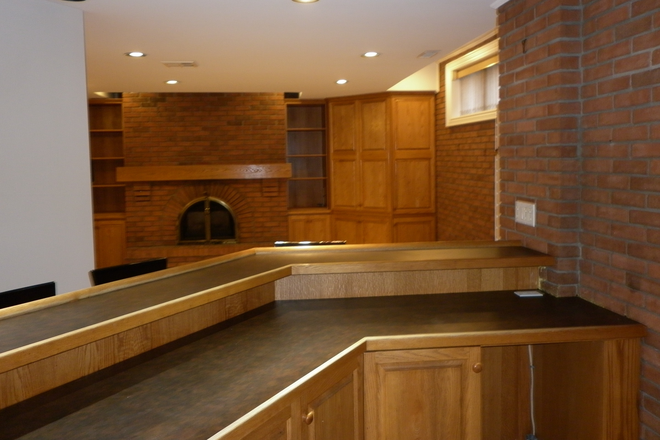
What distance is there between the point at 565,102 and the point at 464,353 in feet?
3.59

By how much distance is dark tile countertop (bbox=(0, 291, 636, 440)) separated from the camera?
4.60 feet

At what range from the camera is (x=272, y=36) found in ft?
12.2

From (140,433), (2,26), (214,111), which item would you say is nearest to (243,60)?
(2,26)

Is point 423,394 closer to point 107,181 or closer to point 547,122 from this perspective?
point 547,122

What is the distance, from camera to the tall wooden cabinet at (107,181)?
7.41 m

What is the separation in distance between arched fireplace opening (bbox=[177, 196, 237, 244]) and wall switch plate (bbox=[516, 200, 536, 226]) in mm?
4907

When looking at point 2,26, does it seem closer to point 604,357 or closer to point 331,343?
point 331,343

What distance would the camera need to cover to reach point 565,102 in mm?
2328

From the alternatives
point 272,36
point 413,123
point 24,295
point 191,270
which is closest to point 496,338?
point 191,270

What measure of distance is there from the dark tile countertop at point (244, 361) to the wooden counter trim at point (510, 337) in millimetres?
35

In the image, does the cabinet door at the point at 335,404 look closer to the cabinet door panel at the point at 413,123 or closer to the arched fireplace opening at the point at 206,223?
the cabinet door panel at the point at 413,123

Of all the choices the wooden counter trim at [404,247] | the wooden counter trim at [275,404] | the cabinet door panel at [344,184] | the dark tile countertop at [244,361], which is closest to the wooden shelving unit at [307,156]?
the cabinet door panel at [344,184]

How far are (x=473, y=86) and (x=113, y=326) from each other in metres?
4.84

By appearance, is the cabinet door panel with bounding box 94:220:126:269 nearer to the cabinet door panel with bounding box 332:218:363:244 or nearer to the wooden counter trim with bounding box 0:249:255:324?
the cabinet door panel with bounding box 332:218:363:244
